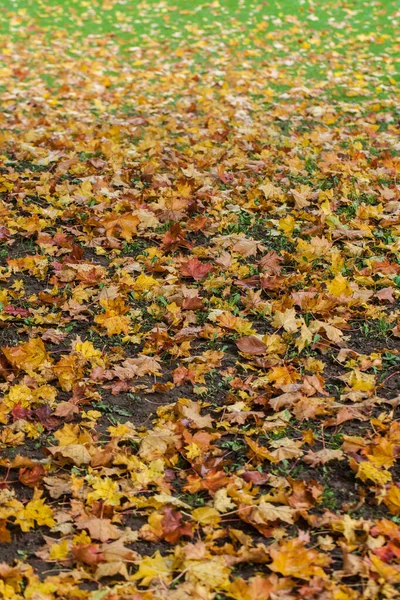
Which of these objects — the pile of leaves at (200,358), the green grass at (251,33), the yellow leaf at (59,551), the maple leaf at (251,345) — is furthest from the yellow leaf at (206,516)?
the green grass at (251,33)

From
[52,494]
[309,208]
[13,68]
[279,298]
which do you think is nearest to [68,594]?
[52,494]

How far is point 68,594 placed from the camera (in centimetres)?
225

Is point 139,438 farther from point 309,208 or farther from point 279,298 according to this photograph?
point 309,208

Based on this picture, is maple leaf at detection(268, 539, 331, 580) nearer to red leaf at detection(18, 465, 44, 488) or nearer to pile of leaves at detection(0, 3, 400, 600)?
pile of leaves at detection(0, 3, 400, 600)

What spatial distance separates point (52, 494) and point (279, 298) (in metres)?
1.87

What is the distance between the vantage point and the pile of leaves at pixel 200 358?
240 cm

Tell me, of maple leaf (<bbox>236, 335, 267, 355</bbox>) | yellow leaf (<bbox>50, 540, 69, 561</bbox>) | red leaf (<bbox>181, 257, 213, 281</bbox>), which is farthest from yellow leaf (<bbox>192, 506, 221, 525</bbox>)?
red leaf (<bbox>181, 257, 213, 281</bbox>)

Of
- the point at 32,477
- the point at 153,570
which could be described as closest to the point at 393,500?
the point at 153,570

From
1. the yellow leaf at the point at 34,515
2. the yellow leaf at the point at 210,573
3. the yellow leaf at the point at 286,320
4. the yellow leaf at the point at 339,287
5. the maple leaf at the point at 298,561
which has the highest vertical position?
the yellow leaf at the point at 339,287

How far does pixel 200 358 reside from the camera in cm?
346

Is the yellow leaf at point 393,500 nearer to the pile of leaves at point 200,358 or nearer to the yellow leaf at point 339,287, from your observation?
the pile of leaves at point 200,358

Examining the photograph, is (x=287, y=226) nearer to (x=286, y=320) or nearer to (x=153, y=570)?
(x=286, y=320)

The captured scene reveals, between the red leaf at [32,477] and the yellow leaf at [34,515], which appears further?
the red leaf at [32,477]

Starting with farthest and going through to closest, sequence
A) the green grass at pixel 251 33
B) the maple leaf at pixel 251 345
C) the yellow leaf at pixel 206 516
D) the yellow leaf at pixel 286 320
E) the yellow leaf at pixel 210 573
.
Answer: the green grass at pixel 251 33
the yellow leaf at pixel 286 320
the maple leaf at pixel 251 345
the yellow leaf at pixel 206 516
the yellow leaf at pixel 210 573
